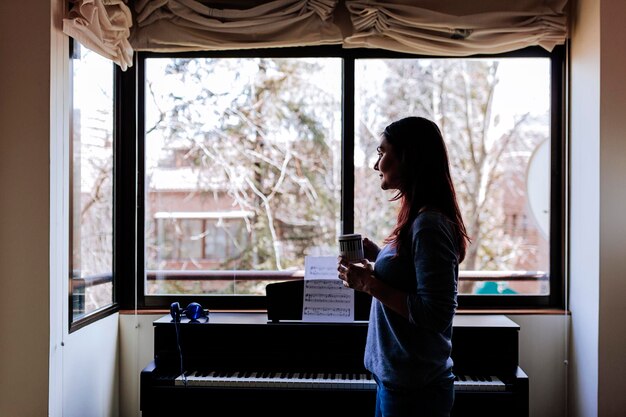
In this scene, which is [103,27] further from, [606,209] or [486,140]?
[606,209]

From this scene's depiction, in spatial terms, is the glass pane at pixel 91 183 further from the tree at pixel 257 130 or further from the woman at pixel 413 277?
the woman at pixel 413 277

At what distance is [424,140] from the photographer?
1.71 metres

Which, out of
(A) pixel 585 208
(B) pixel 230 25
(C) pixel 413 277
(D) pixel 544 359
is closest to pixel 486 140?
(A) pixel 585 208

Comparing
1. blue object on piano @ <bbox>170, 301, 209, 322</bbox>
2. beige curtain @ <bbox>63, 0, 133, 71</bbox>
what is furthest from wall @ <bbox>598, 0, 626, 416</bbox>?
beige curtain @ <bbox>63, 0, 133, 71</bbox>

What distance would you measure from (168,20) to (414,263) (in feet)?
7.06

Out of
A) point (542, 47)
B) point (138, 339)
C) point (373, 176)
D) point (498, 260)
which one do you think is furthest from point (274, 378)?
point (542, 47)

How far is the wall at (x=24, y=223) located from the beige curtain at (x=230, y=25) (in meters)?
0.82

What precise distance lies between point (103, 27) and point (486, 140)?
2028mm

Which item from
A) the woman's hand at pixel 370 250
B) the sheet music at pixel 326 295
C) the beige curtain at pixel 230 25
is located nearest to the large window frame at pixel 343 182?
the beige curtain at pixel 230 25

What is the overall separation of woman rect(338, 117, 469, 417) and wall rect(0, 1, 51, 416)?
55.4 inches

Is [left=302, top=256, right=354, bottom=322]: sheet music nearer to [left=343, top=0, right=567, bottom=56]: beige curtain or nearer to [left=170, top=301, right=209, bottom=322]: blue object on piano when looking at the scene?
[left=170, top=301, right=209, bottom=322]: blue object on piano

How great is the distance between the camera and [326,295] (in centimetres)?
277

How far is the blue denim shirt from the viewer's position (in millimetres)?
1595

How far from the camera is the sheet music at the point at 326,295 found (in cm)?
276
